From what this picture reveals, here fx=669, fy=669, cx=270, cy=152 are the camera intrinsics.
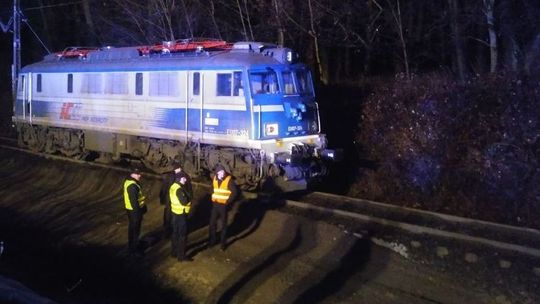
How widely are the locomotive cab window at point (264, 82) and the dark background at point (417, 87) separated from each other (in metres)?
2.94

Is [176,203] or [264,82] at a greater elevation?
[264,82]

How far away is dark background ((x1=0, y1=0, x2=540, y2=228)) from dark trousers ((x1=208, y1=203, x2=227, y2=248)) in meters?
4.88

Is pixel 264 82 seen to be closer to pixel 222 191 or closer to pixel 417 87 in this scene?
pixel 417 87

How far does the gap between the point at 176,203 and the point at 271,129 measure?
4.42m

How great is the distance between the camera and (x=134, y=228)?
11250 millimetres

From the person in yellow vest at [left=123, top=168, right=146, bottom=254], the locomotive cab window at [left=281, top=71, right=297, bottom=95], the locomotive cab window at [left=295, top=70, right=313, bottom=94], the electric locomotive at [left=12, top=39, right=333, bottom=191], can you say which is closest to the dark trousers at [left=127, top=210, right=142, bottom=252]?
the person in yellow vest at [left=123, top=168, right=146, bottom=254]

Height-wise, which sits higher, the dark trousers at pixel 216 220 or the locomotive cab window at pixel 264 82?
the locomotive cab window at pixel 264 82

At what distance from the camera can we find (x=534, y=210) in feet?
40.1

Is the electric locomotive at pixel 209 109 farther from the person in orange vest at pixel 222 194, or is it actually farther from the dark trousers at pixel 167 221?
the person in orange vest at pixel 222 194

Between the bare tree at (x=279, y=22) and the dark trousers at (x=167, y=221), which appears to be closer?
the dark trousers at (x=167, y=221)

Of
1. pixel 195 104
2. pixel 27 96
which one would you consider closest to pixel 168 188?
pixel 195 104

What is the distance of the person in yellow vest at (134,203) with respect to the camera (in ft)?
35.5

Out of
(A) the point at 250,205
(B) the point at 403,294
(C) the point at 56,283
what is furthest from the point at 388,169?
(C) the point at 56,283

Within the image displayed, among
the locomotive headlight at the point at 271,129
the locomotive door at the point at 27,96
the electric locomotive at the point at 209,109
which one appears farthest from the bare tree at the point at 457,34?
the locomotive door at the point at 27,96
